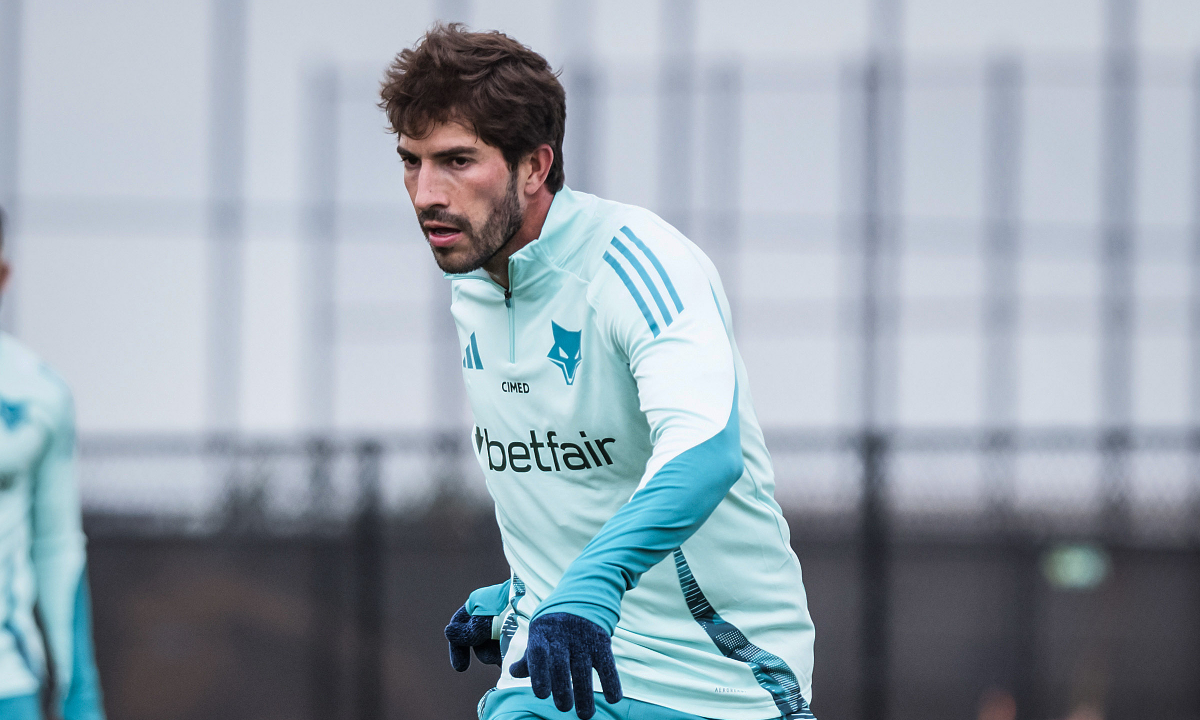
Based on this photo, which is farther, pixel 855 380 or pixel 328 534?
pixel 855 380

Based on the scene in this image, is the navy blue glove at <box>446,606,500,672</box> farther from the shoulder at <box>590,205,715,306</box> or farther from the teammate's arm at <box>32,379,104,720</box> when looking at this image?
the teammate's arm at <box>32,379,104,720</box>

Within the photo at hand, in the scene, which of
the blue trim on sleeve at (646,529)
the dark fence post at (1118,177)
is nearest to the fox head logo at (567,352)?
→ the blue trim on sleeve at (646,529)

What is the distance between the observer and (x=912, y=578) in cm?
804

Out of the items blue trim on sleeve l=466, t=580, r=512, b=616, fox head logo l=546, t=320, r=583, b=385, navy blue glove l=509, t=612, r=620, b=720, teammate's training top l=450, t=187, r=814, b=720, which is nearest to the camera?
navy blue glove l=509, t=612, r=620, b=720

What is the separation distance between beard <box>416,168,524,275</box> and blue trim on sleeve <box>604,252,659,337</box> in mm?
212

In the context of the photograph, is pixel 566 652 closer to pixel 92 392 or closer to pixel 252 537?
pixel 252 537

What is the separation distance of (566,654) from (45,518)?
261 cm

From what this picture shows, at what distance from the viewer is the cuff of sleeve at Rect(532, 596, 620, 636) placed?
1.83 meters

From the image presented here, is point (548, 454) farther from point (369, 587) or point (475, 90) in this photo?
point (369, 587)

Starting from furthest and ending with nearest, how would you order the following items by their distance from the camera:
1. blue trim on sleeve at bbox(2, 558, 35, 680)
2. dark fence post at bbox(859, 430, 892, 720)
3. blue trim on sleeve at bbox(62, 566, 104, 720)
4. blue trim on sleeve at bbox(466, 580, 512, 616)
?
dark fence post at bbox(859, 430, 892, 720) → blue trim on sleeve at bbox(62, 566, 104, 720) → blue trim on sleeve at bbox(2, 558, 35, 680) → blue trim on sleeve at bbox(466, 580, 512, 616)

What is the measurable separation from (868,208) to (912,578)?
7479 millimetres

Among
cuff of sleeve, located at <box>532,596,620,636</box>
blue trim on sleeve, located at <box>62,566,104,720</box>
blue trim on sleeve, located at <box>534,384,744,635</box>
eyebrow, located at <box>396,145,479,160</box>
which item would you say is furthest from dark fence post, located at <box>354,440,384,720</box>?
cuff of sleeve, located at <box>532,596,620,636</box>

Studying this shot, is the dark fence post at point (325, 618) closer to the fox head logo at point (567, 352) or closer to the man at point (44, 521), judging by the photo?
the man at point (44, 521)

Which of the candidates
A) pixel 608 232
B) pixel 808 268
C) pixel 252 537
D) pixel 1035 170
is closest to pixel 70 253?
pixel 252 537
